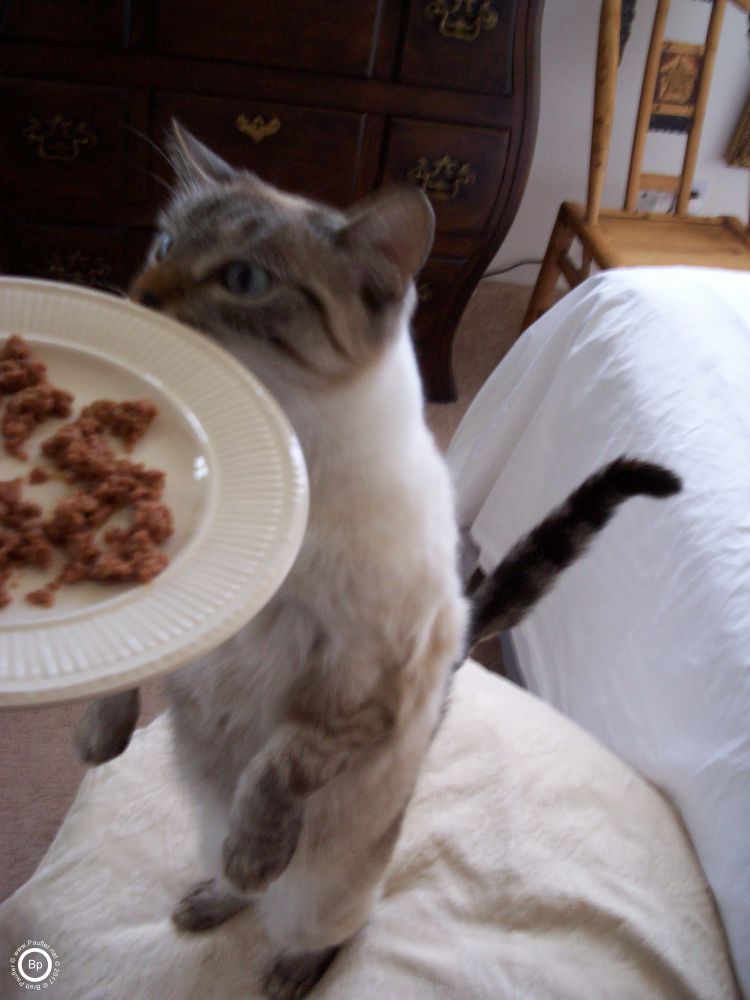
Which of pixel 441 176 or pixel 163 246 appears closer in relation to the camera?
pixel 163 246

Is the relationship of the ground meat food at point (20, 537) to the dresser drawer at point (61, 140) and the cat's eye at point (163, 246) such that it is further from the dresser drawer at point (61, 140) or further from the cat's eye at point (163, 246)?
the dresser drawer at point (61, 140)

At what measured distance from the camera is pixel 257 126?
1.87m

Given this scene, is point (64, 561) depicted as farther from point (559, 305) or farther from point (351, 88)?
point (351, 88)

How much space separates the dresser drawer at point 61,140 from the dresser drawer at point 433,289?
0.79 m

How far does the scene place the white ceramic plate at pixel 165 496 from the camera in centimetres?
53

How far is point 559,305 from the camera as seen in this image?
171 cm

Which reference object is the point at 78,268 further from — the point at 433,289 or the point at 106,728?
the point at 106,728

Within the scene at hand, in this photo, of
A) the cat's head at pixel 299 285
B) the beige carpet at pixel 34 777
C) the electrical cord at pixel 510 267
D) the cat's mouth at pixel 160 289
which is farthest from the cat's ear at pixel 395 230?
the electrical cord at pixel 510 267

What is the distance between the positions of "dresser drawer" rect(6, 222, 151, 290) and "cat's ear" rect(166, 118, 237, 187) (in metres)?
1.13

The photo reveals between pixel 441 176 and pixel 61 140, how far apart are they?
2.86 feet

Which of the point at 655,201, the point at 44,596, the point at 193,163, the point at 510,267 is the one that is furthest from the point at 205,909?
the point at 655,201

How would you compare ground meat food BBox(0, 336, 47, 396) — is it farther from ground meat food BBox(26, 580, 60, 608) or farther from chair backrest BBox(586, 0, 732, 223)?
chair backrest BBox(586, 0, 732, 223)

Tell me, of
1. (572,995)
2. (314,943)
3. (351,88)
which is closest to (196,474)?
(314,943)

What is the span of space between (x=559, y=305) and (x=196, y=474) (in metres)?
1.21
